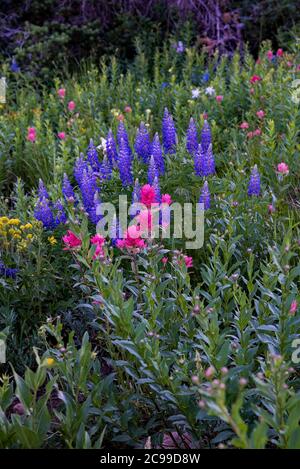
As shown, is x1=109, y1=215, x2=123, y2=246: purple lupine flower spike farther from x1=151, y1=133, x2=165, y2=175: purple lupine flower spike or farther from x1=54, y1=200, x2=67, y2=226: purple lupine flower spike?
x1=151, y1=133, x2=165, y2=175: purple lupine flower spike

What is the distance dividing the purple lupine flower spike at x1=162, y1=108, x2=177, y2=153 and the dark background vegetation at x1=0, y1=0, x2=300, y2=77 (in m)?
3.52

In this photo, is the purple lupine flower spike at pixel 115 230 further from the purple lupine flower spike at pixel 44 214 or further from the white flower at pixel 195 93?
the white flower at pixel 195 93

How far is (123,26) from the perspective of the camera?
7551 millimetres

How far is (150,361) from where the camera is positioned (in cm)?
215

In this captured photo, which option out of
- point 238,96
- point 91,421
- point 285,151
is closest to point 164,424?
point 91,421

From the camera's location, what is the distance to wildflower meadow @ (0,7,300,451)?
2.07 metres

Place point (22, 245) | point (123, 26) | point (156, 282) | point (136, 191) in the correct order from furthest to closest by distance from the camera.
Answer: point (123, 26) < point (22, 245) < point (136, 191) < point (156, 282)

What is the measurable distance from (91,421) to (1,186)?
262 cm

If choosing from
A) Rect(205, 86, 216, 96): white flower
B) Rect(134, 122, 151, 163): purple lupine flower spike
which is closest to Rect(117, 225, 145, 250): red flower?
Rect(134, 122, 151, 163): purple lupine flower spike

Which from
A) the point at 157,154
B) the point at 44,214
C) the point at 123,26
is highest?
the point at 123,26

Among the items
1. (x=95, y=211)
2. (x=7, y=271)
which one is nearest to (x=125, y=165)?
(x=95, y=211)

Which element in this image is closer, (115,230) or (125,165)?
(115,230)

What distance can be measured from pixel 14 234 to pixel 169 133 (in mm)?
1111

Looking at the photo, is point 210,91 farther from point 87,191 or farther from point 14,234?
point 14,234
